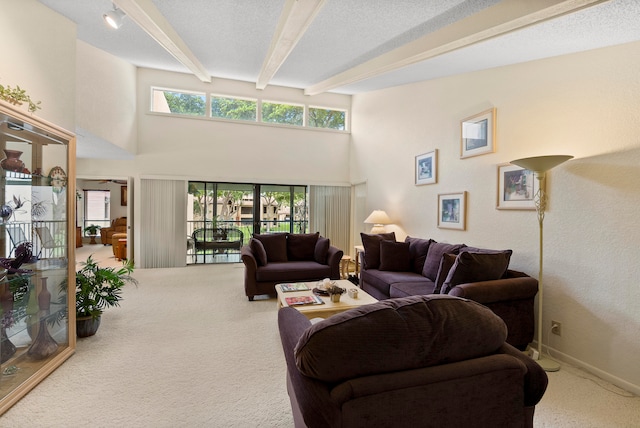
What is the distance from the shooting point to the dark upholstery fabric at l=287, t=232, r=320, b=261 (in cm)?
482

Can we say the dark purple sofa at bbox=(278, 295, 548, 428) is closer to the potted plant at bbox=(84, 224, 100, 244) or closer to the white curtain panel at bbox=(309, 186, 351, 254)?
the white curtain panel at bbox=(309, 186, 351, 254)

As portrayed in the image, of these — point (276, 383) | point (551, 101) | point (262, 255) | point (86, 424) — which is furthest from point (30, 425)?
point (551, 101)

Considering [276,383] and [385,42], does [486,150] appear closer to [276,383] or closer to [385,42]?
[385,42]

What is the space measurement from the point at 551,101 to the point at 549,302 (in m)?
1.89

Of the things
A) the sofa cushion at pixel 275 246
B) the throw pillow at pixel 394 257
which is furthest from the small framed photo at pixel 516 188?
the sofa cushion at pixel 275 246

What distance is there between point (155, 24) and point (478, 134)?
3.81 m

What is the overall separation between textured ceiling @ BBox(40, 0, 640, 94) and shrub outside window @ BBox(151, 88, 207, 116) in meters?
1.27

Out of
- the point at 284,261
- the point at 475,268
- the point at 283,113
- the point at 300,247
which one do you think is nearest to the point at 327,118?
the point at 283,113

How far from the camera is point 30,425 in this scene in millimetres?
1730

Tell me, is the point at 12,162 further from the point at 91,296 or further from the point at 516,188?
the point at 516,188

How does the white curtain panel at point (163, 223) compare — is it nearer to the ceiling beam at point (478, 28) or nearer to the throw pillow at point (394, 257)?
the throw pillow at point (394, 257)

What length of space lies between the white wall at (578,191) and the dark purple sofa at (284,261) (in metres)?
1.97

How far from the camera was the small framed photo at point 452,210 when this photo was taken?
12.2ft

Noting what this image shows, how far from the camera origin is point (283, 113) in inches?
267
